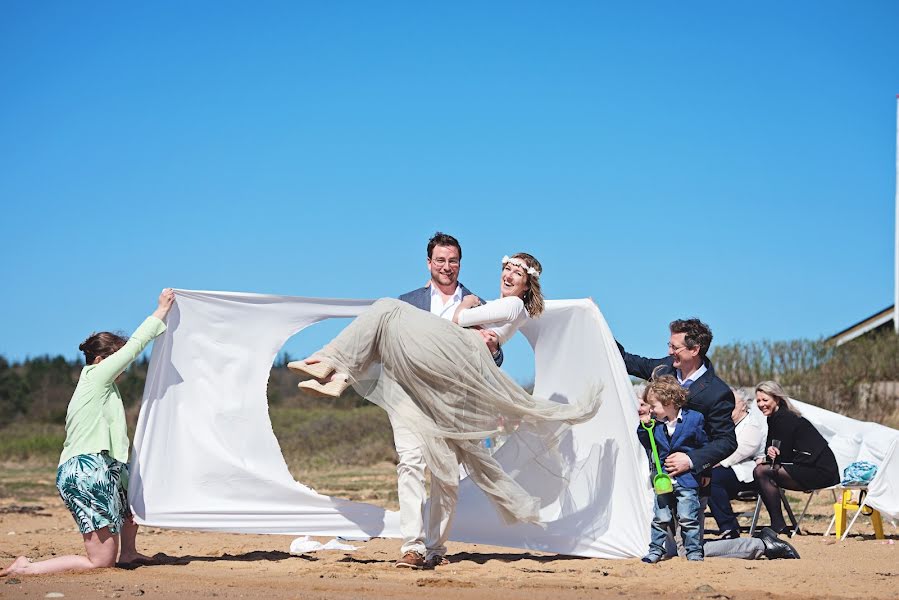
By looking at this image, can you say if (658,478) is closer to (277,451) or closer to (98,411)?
(277,451)

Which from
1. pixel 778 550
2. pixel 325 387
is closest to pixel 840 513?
pixel 778 550

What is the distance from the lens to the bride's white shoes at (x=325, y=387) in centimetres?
669

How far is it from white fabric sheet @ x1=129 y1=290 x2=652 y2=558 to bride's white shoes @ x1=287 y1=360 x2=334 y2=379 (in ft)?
5.09

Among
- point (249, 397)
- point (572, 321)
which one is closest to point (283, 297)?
point (249, 397)

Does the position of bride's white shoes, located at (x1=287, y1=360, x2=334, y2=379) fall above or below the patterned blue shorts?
above

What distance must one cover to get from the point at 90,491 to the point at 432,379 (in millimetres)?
2212

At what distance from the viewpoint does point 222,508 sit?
791 cm

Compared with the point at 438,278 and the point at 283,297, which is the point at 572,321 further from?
the point at 283,297

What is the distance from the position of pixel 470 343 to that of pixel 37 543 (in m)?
4.60

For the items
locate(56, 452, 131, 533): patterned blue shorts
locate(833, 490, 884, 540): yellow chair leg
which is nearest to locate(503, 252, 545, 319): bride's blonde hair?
locate(56, 452, 131, 533): patterned blue shorts

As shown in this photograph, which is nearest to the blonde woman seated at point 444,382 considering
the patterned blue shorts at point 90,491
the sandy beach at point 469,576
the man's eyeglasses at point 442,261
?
the man's eyeglasses at point 442,261

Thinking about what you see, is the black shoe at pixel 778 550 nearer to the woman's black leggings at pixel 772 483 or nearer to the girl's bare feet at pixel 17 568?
the woman's black leggings at pixel 772 483

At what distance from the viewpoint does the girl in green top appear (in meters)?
6.83

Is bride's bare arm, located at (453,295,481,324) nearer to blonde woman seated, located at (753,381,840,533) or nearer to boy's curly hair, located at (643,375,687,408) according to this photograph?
boy's curly hair, located at (643,375,687,408)
